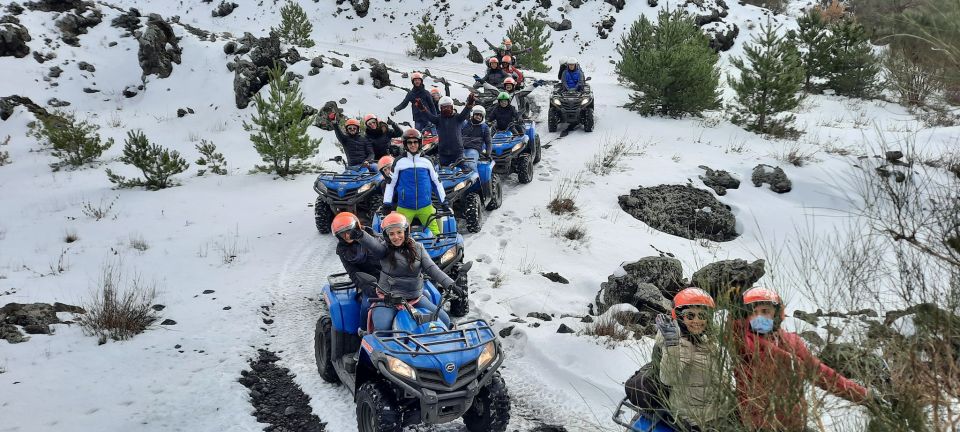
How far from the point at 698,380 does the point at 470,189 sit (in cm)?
771

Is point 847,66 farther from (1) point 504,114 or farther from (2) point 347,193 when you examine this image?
(2) point 347,193

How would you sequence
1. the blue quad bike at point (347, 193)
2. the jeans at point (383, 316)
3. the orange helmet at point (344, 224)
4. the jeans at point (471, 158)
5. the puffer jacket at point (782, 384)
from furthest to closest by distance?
the jeans at point (471, 158)
the blue quad bike at point (347, 193)
the orange helmet at point (344, 224)
the jeans at point (383, 316)
the puffer jacket at point (782, 384)

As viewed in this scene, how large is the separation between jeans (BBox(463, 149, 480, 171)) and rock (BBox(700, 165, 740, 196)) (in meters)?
5.25

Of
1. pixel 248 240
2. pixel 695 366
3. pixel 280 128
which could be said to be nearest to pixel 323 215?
pixel 248 240

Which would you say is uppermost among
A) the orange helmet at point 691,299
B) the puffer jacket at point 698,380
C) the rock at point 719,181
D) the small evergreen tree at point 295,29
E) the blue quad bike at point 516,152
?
the small evergreen tree at point 295,29

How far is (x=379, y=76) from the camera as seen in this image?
20359 mm

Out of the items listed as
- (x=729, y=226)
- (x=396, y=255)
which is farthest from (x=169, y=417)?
(x=729, y=226)

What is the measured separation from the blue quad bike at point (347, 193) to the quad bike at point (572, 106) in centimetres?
712

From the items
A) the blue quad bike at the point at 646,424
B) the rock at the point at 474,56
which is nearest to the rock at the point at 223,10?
the rock at the point at 474,56

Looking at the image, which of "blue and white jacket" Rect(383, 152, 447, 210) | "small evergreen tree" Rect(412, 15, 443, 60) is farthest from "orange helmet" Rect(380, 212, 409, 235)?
"small evergreen tree" Rect(412, 15, 443, 60)

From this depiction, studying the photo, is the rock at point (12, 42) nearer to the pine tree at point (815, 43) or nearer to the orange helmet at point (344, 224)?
the orange helmet at point (344, 224)

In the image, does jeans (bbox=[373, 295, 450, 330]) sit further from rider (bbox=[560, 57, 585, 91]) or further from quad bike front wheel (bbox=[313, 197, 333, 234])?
rider (bbox=[560, 57, 585, 91])

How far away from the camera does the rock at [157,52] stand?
2056 centimetres

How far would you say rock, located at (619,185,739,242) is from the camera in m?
11.4
